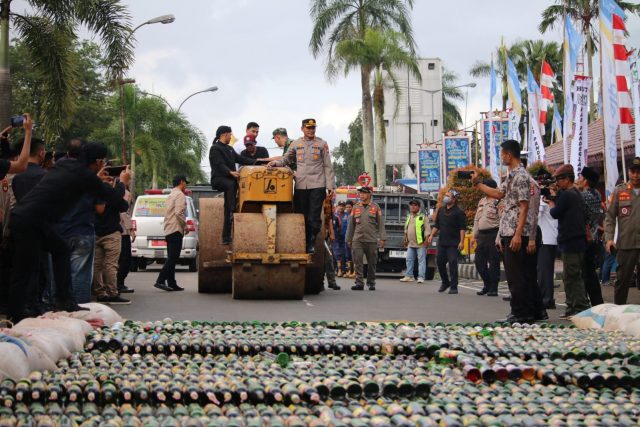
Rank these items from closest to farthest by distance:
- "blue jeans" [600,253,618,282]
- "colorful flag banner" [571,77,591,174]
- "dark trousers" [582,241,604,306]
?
"dark trousers" [582,241,604,306]
"blue jeans" [600,253,618,282]
"colorful flag banner" [571,77,591,174]

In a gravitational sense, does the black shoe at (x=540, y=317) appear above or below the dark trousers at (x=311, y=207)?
below

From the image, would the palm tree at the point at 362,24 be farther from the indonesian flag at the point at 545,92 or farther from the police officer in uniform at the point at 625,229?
the police officer in uniform at the point at 625,229

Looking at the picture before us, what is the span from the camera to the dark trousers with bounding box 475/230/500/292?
1677 cm

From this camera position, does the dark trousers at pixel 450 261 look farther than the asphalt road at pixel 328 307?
Yes

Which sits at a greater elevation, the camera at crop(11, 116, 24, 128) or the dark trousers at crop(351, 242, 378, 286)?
the camera at crop(11, 116, 24, 128)

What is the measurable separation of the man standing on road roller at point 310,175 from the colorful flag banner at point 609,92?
570cm

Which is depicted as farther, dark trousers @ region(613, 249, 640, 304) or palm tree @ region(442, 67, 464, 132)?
palm tree @ region(442, 67, 464, 132)

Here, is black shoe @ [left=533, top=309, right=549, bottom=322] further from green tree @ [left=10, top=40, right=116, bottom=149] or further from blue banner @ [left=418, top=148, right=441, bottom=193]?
green tree @ [left=10, top=40, right=116, bottom=149]

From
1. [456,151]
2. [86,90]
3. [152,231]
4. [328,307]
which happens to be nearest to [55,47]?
[152,231]

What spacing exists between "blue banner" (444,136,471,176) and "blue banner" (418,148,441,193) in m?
2.77

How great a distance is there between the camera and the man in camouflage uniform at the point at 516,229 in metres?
10.6

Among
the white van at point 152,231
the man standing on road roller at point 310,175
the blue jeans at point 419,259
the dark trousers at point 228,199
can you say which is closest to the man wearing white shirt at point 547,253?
the man standing on road roller at point 310,175

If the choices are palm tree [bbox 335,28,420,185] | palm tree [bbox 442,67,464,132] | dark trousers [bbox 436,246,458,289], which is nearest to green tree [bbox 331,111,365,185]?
palm tree [bbox 442,67,464,132]

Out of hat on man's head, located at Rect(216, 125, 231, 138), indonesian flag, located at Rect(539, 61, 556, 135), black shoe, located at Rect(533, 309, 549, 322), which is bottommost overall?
black shoe, located at Rect(533, 309, 549, 322)
